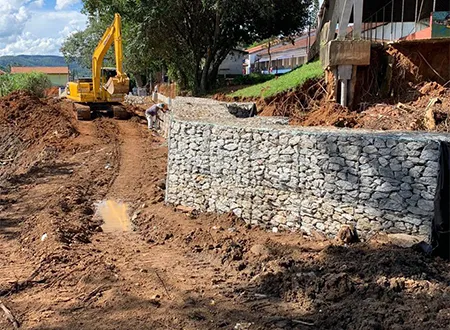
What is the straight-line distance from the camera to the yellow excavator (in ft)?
69.1

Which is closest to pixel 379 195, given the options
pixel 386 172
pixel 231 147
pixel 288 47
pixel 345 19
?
pixel 386 172

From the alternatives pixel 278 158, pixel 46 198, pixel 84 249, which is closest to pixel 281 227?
pixel 278 158

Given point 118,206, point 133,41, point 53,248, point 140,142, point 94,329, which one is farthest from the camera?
point 133,41

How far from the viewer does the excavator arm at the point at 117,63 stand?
20328mm

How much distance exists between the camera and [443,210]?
287 inches

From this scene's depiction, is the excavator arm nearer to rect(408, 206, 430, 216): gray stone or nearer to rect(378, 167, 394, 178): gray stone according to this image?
rect(378, 167, 394, 178): gray stone

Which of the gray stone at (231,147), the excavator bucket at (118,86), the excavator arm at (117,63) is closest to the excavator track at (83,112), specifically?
the excavator arm at (117,63)

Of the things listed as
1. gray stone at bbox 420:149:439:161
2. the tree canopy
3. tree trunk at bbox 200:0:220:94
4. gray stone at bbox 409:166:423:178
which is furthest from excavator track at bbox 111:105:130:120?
gray stone at bbox 420:149:439:161

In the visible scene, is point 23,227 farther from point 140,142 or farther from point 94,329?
point 140,142

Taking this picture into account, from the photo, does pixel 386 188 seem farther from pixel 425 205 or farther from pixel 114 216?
pixel 114 216

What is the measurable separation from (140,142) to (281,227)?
10.9 meters

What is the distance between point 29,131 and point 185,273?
16.3 metres

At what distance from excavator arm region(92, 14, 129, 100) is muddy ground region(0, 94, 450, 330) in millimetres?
8836

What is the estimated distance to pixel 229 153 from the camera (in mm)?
10000
